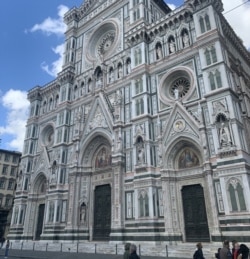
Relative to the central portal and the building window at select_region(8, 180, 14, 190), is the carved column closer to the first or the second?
the central portal

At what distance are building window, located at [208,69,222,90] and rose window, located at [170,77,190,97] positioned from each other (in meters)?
2.64

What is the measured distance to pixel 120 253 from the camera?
17.7 meters

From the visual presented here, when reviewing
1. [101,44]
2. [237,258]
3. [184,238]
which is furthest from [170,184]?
[101,44]

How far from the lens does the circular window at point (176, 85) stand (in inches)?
796

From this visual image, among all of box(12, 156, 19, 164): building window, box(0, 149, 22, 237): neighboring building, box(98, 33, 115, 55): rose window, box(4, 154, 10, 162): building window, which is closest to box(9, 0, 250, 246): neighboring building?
box(98, 33, 115, 55): rose window

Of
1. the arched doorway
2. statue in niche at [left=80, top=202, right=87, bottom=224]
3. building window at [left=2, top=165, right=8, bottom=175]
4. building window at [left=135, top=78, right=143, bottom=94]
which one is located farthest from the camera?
building window at [left=2, top=165, right=8, bottom=175]

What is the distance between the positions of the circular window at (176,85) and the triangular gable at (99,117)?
18.9 ft

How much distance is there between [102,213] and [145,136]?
7997 millimetres

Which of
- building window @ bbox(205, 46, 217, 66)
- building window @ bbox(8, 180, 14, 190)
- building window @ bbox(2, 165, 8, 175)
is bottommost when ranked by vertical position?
building window @ bbox(8, 180, 14, 190)

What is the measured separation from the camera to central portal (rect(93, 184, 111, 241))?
21547 millimetres

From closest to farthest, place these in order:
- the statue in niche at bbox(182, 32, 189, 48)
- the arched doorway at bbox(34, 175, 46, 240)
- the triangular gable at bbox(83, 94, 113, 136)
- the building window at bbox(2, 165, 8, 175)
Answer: the statue in niche at bbox(182, 32, 189, 48) < the triangular gable at bbox(83, 94, 113, 136) < the arched doorway at bbox(34, 175, 46, 240) < the building window at bbox(2, 165, 8, 175)

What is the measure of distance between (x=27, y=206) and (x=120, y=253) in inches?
582

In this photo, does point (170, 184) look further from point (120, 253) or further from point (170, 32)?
point (170, 32)

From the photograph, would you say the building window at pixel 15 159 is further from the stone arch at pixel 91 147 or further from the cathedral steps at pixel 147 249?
the stone arch at pixel 91 147
